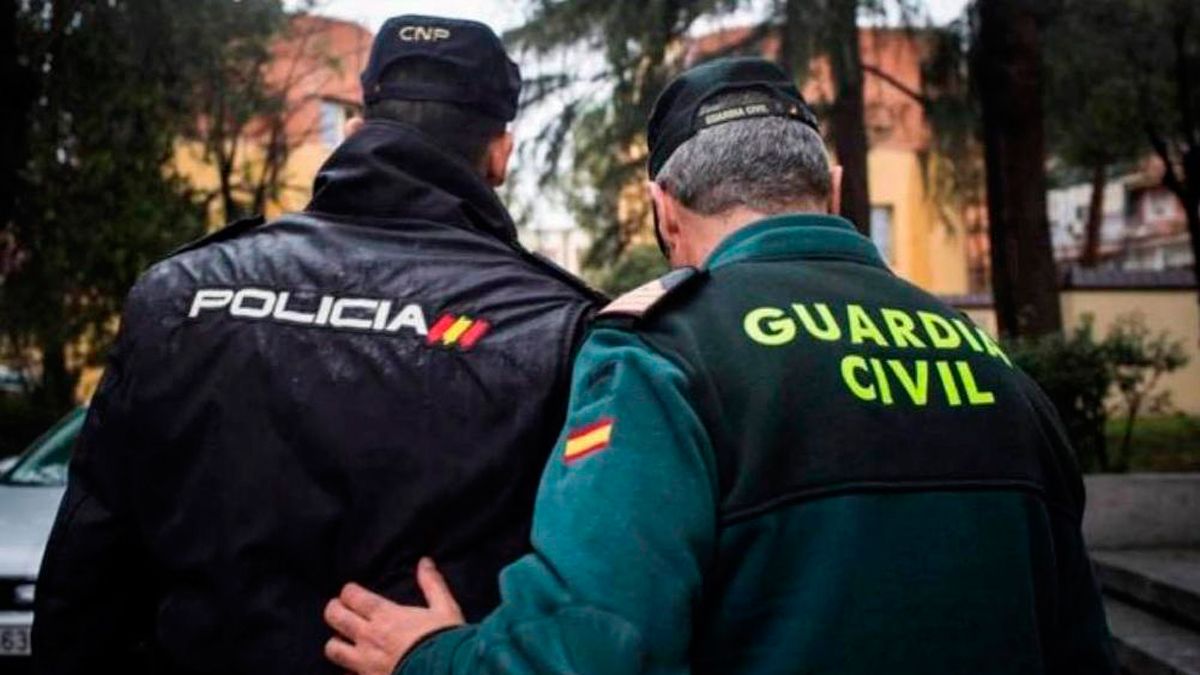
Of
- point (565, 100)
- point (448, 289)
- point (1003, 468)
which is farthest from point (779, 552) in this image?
point (565, 100)

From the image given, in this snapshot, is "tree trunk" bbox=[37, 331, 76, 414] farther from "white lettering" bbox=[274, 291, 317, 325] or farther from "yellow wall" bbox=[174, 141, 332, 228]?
"white lettering" bbox=[274, 291, 317, 325]

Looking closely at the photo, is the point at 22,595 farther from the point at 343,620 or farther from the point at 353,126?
the point at 343,620

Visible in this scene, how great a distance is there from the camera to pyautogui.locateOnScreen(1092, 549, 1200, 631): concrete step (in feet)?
23.7

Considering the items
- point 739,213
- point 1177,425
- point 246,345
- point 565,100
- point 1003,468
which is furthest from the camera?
point 1177,425

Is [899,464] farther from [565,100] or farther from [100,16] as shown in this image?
[100,16]

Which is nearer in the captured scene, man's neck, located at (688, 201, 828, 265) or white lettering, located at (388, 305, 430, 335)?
man's neck, located at (688, 201, 828, 265)

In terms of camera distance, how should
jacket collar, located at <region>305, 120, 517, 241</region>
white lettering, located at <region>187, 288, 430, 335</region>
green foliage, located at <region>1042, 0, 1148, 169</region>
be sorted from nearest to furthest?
white lettering, located at <region>187, 288, 430, 335</region>, jacket collar, located at <region>305, 120, 517, 241</region>, green foliage, located at <region>1042, 0, 1148, 169</region>

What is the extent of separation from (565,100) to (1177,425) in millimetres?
7119

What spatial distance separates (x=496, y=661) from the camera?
5.58 feet

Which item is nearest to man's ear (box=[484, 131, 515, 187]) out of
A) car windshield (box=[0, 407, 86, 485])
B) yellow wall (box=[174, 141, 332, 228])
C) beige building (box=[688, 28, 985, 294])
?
beige building (box=[688, 28, 985, 294])

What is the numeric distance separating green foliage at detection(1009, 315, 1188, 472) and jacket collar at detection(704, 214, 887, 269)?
8.20 metres

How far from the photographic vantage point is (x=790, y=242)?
1.95 meters

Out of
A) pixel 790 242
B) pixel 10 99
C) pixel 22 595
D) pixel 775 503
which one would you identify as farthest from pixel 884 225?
pixel 775 503

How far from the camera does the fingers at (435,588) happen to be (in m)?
Result: 1.92
